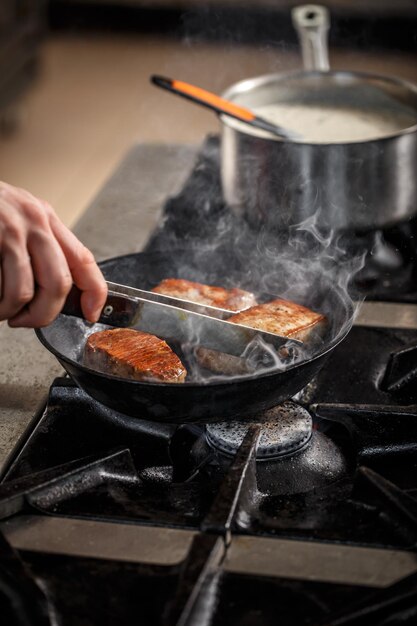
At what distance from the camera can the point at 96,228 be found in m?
2.34

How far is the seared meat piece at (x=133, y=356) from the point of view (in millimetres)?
1505

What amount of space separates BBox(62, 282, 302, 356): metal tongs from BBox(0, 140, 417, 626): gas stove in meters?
0.15

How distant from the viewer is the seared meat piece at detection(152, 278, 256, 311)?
173cm

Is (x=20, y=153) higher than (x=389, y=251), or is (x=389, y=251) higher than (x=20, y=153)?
(x=389, y=251)

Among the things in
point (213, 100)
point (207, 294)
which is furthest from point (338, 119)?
point (207, 294)

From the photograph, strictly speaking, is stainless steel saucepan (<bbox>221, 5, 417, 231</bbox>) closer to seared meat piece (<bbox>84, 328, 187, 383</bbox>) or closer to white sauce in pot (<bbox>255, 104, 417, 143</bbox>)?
white sauce in pot (<bbox>255, 104, 417, 143</bbox>)

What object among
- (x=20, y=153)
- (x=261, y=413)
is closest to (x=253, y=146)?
(x=261, y=413)

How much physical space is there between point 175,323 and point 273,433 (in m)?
0.27

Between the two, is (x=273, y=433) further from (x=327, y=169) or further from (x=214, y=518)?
(x=327, y=169)

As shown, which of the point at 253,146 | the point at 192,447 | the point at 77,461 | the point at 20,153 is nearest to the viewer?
the point at 77,461

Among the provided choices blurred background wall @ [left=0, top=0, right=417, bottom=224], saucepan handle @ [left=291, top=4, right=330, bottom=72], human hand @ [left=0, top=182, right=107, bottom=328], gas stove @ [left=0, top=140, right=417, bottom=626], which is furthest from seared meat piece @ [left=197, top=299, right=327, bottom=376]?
blurred background wall @ [left=0, top=0, right=417, bottom=224]

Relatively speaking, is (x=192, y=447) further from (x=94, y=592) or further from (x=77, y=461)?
(x=94, y=592)

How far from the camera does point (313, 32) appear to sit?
232cm

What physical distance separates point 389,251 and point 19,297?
1.13 meters
